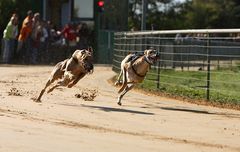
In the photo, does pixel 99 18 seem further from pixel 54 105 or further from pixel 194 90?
pixel 54 105

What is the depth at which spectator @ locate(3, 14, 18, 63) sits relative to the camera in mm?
28594

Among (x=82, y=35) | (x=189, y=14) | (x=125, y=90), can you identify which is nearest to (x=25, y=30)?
(x=82, y=35)

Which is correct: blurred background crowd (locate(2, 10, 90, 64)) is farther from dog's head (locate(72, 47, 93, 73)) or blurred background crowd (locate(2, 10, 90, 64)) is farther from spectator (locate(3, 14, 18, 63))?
dog's head (locate(72, 47, 93, 73))

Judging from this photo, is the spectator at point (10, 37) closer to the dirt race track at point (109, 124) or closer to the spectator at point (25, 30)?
the spectator at point (25, 30)

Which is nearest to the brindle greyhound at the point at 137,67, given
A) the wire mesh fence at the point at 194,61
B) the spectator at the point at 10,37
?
the wire mesh fence at the point at 194,61

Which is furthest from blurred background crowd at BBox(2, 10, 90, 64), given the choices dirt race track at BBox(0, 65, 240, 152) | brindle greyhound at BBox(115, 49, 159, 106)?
brindle greyhound at BBox(115, 49, 159, 106)

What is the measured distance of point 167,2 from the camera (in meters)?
57.0

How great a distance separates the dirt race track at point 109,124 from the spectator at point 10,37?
1133 cm

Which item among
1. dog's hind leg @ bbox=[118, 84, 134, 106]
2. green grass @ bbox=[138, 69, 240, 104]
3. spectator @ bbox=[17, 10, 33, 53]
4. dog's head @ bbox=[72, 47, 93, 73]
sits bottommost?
green grass @ bbox=[138, 69, 240, 104]

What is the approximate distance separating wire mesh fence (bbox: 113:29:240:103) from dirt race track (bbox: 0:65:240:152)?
1.38 m

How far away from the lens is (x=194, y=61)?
22.2 meters

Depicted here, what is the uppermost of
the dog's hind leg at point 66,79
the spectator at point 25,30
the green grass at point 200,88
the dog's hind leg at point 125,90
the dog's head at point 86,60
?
the spectator at point 25,30

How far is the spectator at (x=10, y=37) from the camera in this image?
28594 millimetres

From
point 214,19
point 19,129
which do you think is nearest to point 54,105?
point 19,129
